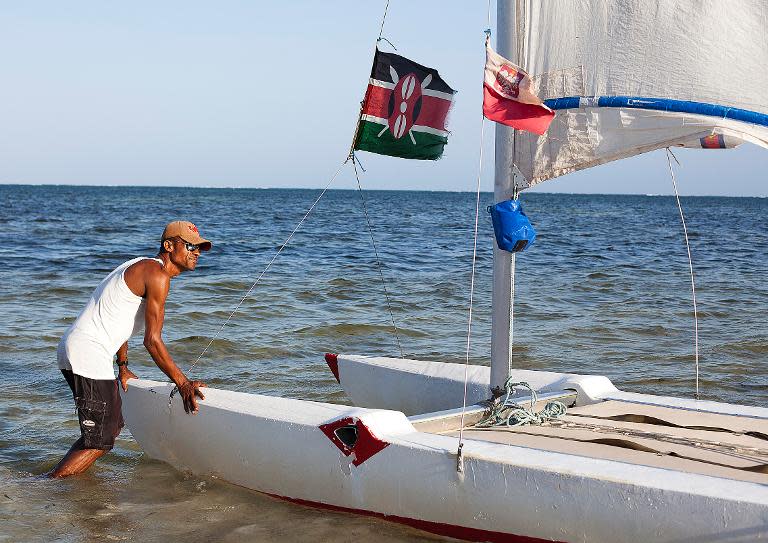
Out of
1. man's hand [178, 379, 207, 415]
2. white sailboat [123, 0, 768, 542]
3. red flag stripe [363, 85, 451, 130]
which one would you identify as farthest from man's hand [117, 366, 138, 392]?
red flag stripe [363, 85, 451, 130]

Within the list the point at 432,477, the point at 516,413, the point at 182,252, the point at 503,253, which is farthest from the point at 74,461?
the point at 503,253

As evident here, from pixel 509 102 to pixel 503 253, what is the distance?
0.99 meters

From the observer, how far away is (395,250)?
82.5 feet

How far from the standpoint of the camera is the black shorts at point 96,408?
5.58 m

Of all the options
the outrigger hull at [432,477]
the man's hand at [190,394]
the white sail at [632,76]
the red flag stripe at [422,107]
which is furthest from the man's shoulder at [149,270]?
the white sail at [632,76]

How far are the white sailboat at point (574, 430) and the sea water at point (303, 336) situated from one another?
33cm

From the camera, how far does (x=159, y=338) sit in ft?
17.5

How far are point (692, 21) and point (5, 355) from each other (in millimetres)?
7708

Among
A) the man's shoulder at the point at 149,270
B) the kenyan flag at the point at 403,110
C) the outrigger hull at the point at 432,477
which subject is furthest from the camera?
the kenyan flag at the point at 403,110

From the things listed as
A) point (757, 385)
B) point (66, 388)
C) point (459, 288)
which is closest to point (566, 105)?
point (757, 385)

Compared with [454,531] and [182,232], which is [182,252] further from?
[454,531]

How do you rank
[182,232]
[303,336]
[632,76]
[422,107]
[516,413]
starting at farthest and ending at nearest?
[303,336]
[422,107]
[182,232]
[516,413]
[632,76]

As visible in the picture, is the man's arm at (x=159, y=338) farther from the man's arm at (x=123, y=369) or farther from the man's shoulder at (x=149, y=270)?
the man's arm at (x=123, y=369)

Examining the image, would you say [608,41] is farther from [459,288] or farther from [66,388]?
[459,288]
